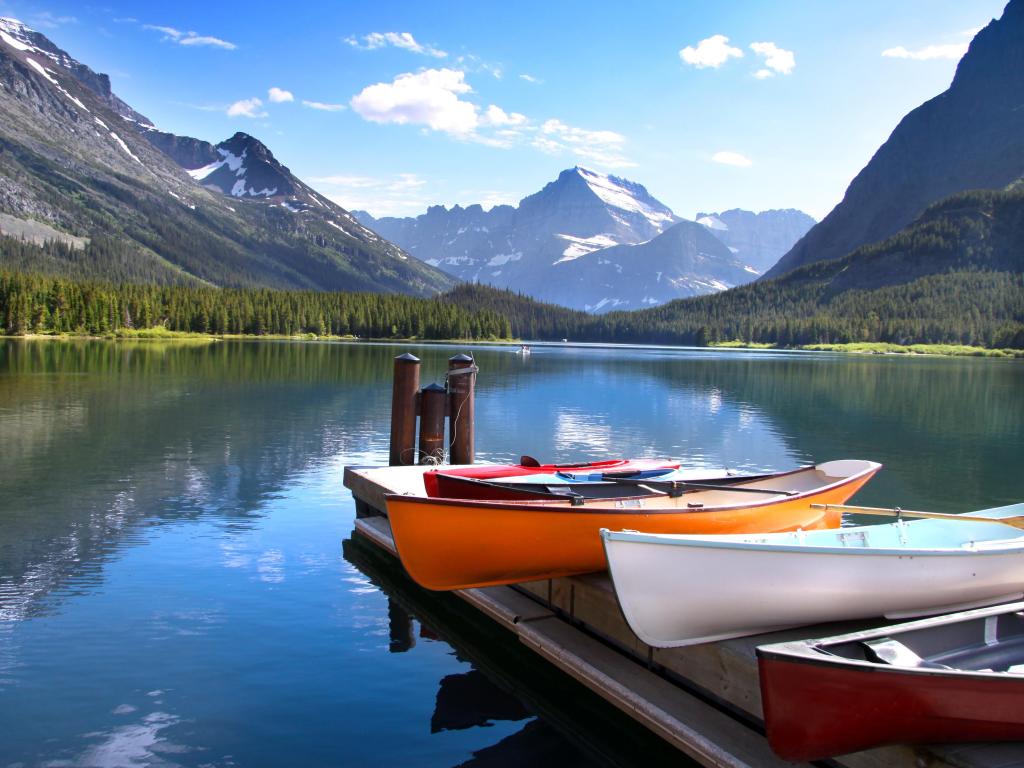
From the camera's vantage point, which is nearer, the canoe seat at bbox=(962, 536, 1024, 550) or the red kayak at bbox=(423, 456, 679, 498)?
the canoe seat at bbox=(962, 536, 1024, 550)

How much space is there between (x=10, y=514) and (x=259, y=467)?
7.88 meters

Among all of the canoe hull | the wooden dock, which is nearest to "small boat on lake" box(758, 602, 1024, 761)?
the canoe hull

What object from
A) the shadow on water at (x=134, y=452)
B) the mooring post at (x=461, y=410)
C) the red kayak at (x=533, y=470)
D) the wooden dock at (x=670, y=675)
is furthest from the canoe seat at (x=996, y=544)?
the shadow on water at (x=134, y=452)

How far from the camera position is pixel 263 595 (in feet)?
44.4

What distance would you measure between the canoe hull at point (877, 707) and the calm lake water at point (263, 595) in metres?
2.72

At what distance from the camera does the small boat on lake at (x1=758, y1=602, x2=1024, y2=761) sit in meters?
6.55

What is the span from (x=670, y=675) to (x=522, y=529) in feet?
8.56

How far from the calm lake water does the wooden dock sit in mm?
779

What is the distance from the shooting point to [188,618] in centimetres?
1227

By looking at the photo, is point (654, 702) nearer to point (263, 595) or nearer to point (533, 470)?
point (533, 470)

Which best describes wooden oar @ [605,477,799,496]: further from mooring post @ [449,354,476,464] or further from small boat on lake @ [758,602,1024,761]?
mooring post @ [449,354,476,464]

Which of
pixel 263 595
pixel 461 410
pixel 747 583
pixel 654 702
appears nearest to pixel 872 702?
pixel 747 583

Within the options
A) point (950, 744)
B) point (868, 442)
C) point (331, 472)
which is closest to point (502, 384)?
point (868, 442)

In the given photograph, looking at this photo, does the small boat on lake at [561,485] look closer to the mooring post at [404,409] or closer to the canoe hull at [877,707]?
the canoe hull at [877,707]
